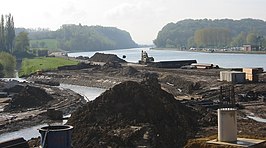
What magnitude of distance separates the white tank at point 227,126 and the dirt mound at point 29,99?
86.0 ft

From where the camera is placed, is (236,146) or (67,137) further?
(236,146)

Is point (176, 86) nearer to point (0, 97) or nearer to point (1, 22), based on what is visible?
point (0, 97)

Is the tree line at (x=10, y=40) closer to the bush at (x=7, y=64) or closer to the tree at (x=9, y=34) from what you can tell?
the tree at (x=9, y=34)

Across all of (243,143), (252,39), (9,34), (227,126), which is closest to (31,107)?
(227,126)

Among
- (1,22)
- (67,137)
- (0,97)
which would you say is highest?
(1,22)

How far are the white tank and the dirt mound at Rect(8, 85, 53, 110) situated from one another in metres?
26.2

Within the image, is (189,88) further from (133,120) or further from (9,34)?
(9,34)

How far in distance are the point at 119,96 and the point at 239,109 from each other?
1123 cm

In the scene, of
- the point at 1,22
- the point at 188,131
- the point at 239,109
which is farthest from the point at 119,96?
the point at 1,22

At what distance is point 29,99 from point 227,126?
27.9 m

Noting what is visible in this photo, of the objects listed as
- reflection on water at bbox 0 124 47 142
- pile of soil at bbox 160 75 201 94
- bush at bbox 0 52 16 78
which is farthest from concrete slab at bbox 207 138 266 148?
bush at bbox 0 52 16 78

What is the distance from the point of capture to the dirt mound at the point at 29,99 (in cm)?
3616

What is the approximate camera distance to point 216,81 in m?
46.8

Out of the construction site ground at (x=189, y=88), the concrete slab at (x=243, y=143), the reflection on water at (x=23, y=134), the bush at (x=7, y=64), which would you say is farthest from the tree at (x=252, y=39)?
the concrete slab at (x=243, y=143)
